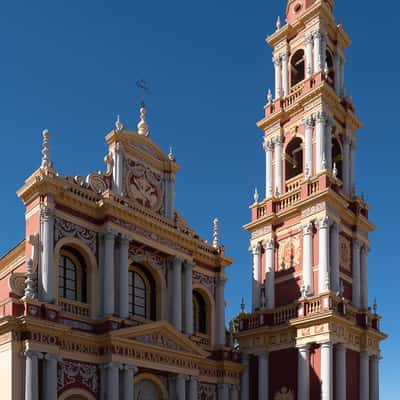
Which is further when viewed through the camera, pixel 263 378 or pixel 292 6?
pixel 292 6

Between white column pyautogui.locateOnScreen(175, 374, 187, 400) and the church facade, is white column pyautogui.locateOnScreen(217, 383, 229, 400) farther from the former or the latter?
white column pyautogui.locateOnScreen(175, 374, 187, 400)

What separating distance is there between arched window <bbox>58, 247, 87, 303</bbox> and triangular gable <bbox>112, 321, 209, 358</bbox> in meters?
2.13

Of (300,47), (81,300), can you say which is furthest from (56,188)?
(300,47)

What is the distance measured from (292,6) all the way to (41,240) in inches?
781

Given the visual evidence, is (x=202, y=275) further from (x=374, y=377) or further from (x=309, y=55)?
(x=309, y=55)

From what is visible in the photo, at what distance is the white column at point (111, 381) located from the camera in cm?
2298

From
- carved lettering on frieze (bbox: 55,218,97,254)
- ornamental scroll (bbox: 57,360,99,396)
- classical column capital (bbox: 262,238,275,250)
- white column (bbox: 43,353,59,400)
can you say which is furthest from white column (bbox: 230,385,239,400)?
white column (bbox: 43,353,59,400)

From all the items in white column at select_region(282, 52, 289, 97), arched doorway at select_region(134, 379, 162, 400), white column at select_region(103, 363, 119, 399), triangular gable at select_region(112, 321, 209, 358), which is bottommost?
arched doorway at select_region(134, 379, 162, 400)

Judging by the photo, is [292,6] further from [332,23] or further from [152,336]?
[152,336]

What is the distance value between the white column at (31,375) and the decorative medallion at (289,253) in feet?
43.2

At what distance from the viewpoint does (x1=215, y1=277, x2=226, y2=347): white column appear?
96.0ft

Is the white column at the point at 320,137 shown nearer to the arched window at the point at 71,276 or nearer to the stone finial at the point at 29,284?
the arched window at the point at 71,276

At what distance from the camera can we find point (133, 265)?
87.5 feet

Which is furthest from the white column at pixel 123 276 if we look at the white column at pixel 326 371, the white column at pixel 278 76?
the white column at pixel 278 76
